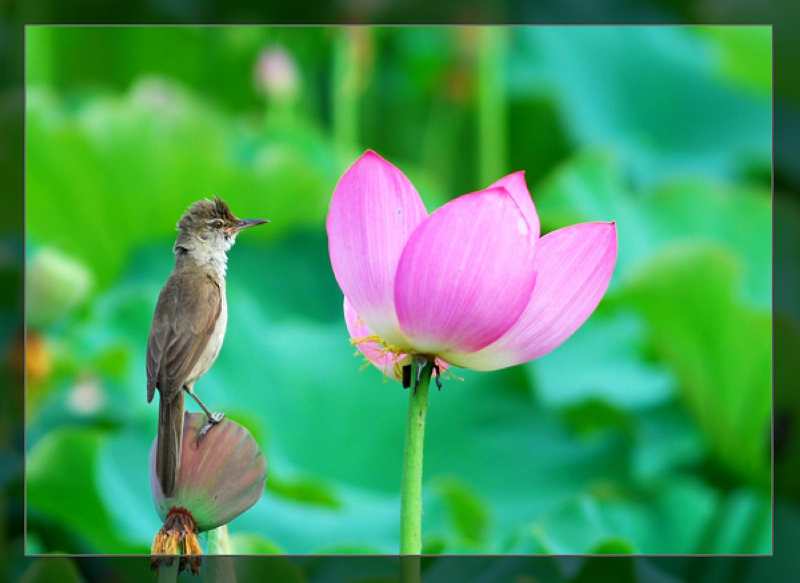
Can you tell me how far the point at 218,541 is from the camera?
1.83 ft

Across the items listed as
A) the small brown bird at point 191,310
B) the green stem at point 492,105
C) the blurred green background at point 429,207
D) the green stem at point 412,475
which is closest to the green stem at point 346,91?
the blurred green background at point 429,207

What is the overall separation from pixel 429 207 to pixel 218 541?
1.45 ft

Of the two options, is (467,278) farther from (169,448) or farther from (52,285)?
(52,285)

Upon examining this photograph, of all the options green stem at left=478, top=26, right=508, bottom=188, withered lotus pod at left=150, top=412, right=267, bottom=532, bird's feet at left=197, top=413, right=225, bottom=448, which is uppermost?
green stem at left=478, top=26, right=508, bottom=188

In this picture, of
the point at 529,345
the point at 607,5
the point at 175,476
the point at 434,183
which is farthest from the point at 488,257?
the point at 607,5

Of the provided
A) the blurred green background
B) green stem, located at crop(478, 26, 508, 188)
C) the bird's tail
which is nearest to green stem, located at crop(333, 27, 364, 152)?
the blurred green background

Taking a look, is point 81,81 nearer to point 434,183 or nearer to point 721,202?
point 434,183

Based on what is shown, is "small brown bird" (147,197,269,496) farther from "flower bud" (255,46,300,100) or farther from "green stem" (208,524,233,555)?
"flower bud" (255,46,300,100)

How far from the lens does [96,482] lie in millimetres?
909

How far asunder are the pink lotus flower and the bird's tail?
0.51 feet

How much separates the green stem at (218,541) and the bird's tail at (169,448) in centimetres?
5

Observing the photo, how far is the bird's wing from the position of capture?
65 centimetres

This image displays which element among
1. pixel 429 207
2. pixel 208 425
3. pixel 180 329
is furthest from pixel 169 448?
pixel 429 207

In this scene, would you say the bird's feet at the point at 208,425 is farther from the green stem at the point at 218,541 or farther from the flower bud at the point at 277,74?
the flower bud at the point at 277,74
